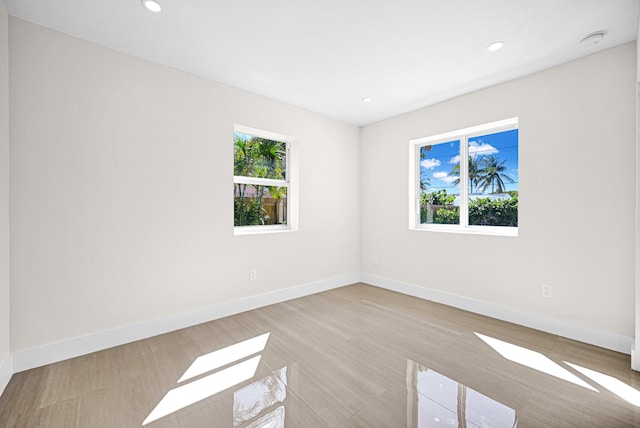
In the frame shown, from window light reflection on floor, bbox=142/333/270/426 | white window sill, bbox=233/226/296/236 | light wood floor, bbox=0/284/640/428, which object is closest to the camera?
light wood floor, bbox=0/284/640/428

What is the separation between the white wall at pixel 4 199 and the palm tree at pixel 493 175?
4.32m

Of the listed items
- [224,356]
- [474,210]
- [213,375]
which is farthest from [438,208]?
[213,375]

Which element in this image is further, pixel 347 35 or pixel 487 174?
pixel 487 174

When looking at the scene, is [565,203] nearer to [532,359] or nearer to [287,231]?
[532,359]

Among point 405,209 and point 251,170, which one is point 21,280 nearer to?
point 251,170

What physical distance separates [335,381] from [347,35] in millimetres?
2564

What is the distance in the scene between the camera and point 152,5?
6.17ft

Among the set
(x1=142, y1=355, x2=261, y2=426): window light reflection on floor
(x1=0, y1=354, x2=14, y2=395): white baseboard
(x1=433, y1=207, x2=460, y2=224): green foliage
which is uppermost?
(x1=433, y1=207, x2=460, y2=224): green foliage

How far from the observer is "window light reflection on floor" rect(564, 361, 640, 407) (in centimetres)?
172

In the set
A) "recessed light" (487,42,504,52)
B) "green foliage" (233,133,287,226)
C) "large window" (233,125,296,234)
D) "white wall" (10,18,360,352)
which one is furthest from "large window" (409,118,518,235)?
"white wall" (10,18,360,352)

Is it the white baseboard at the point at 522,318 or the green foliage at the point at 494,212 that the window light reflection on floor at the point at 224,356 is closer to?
the white baseboard at the point at 522,318

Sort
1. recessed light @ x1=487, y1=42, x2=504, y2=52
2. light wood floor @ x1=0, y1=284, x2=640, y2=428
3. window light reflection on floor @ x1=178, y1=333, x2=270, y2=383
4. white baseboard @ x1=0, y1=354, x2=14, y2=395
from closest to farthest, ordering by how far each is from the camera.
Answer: light wood floor @ x1=0, y1=284, x2=640, y2=428, white baseboard @ x1=0, y1=354, x2=14, y2=395, window light reflection on floor @ x1=178, y1=333, x2=270, y2=383, recessed light @ x1=487, y1=42, x2=504, y2=52

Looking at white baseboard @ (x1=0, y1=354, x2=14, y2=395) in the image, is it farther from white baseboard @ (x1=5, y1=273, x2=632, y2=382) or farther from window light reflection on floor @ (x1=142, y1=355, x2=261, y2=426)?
window light reflection on floor @ (x1=142, y1=355, x2=261, y2=426)

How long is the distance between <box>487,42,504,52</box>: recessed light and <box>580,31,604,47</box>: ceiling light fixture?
0.60m
